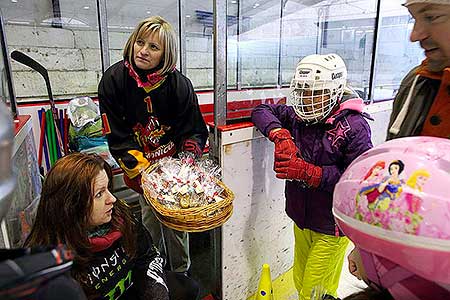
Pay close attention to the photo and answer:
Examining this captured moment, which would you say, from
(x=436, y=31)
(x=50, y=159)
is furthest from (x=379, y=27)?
(x=50, y=159)

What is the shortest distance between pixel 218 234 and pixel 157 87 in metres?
0.76

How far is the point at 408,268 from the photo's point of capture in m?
0.58

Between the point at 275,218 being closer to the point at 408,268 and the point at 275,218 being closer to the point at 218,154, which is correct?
the point at 218,154

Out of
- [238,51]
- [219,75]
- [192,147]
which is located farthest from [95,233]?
[238,51]

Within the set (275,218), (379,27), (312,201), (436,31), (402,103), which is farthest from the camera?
(379,27)

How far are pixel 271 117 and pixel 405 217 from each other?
103 centimetres

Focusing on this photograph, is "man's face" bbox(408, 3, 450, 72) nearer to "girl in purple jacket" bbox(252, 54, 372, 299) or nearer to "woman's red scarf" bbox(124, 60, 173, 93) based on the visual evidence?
"girl in purple jacket" bbox(252, 54, 372, 299)

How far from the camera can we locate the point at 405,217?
0.55m

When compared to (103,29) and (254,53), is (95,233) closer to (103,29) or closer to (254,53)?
(254,53)

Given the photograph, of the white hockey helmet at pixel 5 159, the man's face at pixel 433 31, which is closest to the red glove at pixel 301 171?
the man's face at pixel 433 31

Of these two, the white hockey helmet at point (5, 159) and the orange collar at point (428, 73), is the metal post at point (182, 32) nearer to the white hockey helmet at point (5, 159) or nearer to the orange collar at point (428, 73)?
the orange collar at point (428, 73)

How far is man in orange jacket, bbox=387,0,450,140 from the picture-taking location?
0.87 meters

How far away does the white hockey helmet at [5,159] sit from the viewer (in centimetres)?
38

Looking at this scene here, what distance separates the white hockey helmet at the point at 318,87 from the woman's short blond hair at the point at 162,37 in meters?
0.56
